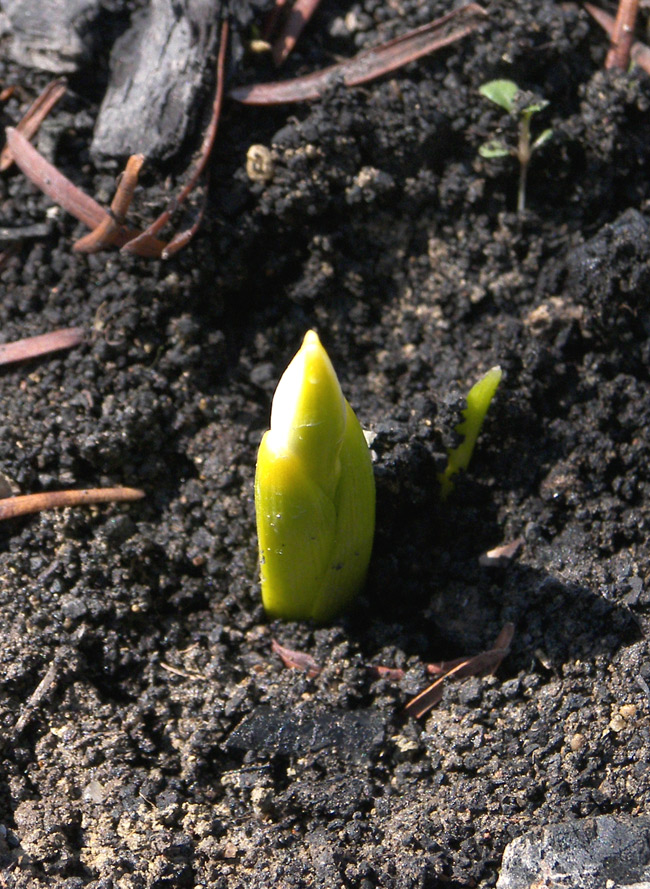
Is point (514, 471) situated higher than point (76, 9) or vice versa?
point (76, 9)

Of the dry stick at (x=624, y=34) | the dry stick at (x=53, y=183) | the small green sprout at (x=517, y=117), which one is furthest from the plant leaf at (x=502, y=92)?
the dry stick at (x=53, y=183)

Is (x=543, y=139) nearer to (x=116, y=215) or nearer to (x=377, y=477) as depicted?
(x=377, y=477)

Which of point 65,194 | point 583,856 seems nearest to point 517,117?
point 65,194

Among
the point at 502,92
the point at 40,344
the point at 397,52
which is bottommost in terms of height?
the point at 40,344

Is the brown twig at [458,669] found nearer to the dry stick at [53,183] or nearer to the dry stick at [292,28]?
the dry stick at [53,183]

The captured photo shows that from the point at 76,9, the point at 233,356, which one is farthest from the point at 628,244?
the point at 76,9

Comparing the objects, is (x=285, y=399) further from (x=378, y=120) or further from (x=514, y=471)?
(x=378, y=120)
